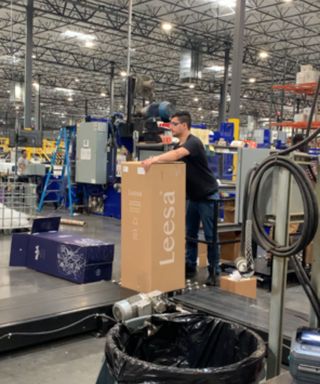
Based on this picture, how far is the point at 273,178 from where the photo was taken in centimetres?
191

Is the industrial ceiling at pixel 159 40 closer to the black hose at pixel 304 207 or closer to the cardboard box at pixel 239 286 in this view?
the cardboard box at pixel 239 286

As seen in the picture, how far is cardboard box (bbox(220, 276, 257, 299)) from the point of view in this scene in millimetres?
3744

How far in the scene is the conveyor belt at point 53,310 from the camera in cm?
277

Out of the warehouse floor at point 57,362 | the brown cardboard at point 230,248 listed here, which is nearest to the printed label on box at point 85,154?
the brown cardboard at point 230,248

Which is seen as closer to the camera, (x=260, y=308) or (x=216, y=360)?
(x=216, y=360)

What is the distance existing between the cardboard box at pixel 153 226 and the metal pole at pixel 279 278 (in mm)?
1486

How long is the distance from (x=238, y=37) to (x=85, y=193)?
179 inches

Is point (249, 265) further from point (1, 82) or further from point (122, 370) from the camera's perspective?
point (1, 82)

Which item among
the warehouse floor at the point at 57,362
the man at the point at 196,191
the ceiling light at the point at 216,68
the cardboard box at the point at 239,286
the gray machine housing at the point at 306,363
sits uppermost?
the ceiling light at the point at 216,68

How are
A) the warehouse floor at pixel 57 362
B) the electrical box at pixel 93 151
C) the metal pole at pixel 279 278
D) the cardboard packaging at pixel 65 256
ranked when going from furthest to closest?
the electrical box at pixel 93 151, the cardboard packaging at pixel 65 256, the warehouse floor at pixel 57 362, the metal pole at pixel 279 278

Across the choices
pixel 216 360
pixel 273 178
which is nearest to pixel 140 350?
pixel 216 360

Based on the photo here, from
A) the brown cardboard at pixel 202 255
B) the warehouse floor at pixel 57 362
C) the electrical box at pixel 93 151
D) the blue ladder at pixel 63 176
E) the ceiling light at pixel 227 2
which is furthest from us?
the ceiling light at pixel 227 2

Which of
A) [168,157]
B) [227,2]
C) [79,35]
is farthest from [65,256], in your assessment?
[79,35]

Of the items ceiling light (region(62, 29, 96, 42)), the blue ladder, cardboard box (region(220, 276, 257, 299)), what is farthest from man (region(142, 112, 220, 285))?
ceiling light (region(62, 29, 96, 42))
